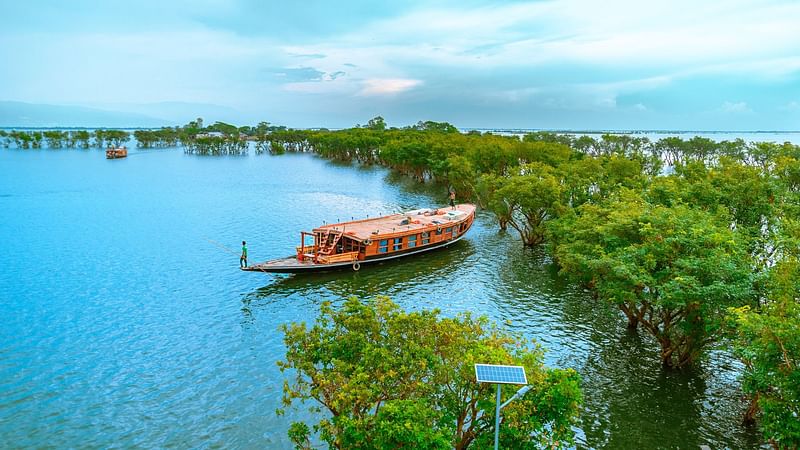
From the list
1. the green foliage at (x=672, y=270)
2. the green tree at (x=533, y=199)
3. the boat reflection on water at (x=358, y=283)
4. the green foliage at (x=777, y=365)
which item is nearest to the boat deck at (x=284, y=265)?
the boat reflection on water at (x=358, y=283)

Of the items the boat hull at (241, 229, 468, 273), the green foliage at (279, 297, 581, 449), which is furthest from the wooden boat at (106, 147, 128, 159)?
the green foliage at (279, 297, 581, 449)

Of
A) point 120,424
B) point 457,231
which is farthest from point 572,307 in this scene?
point 120,424

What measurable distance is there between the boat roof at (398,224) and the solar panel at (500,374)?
1094 inches

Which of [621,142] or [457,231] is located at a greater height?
[621,142]

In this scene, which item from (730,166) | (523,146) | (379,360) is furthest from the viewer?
(523,146)

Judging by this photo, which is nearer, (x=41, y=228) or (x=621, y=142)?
(x=41, y=228)

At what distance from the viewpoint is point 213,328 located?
93.2 ft

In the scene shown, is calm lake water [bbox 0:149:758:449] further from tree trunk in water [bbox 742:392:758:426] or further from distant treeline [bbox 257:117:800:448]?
distant treeline [bbox 257:117:800:448]

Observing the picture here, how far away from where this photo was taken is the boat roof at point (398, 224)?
4059 centimetres

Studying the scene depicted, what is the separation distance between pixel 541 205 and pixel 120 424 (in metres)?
33.3

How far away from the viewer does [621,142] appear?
11550 cm

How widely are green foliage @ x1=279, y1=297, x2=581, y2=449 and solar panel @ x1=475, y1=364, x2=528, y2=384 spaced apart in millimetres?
1588

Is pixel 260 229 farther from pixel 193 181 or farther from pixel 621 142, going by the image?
pixel 621 142

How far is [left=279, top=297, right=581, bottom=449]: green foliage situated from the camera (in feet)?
39.0
